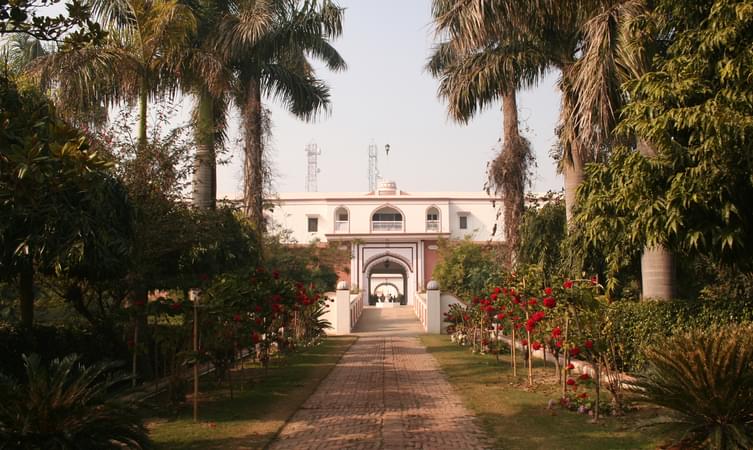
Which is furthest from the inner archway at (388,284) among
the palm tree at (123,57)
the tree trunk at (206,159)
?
the palm tree at (123,57)

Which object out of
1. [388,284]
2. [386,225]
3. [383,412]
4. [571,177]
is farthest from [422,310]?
[388,284]

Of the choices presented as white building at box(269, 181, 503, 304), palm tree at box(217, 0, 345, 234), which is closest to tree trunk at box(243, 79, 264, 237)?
palm tree at box(217, 0, 345, 234)

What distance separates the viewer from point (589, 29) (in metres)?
12.2

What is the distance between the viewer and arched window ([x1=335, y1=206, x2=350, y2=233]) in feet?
156

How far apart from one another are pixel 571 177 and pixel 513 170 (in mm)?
3963

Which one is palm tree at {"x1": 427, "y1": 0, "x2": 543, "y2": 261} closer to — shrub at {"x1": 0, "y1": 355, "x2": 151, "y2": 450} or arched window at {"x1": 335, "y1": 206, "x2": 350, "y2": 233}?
shrub at {"x1": 0, "y1": 355, "x2": 151, "y2": 450}

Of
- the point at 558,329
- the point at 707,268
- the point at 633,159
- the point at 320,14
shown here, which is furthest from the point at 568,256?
the point at 320,14

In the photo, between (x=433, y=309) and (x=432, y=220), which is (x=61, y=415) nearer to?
(x=433, y=309)

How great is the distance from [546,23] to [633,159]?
21.1ft

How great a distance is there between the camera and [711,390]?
245 inches

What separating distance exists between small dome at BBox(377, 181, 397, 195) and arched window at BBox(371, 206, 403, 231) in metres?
1.21

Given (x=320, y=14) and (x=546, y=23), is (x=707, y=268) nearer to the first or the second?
(x=546, y=23)

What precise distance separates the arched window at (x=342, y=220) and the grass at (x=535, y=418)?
111ft

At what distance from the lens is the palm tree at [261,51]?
16469 mm
